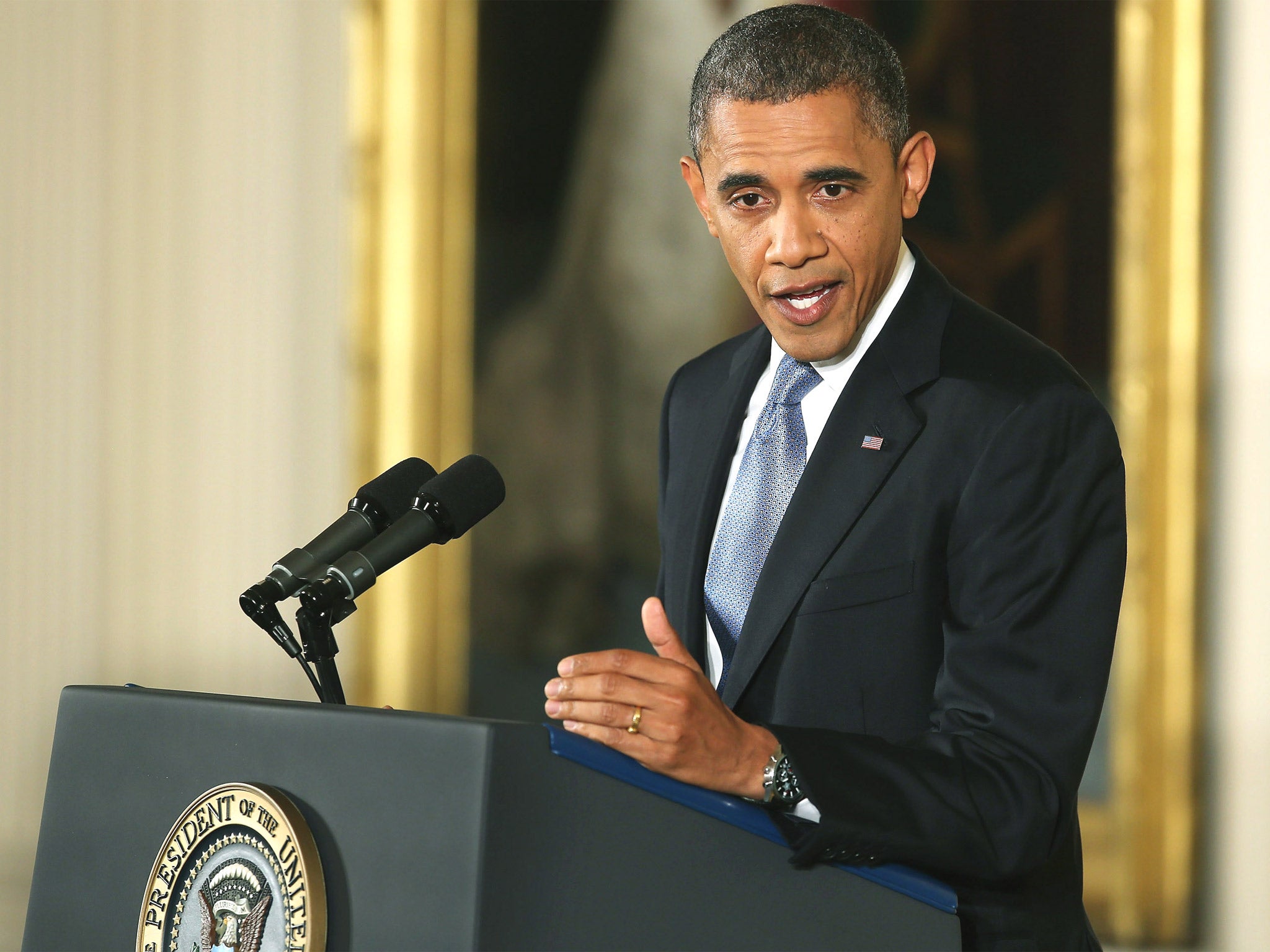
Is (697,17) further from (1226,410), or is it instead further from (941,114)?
(1226,410)

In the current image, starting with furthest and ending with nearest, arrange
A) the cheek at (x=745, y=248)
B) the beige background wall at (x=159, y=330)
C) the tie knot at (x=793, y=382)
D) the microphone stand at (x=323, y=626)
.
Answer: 1. the beige background wall at (x=159, y=330)
2. the tie knot at (x=793, y=382)
3. the cheek at (x=745, y=248)
4. the microphone stand at (x=323, y=626)

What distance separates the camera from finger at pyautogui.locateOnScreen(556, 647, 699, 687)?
1.04 meters

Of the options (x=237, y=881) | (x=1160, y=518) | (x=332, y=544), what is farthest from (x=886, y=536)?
(x=1160, y=518)

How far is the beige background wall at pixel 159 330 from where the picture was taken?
389cm

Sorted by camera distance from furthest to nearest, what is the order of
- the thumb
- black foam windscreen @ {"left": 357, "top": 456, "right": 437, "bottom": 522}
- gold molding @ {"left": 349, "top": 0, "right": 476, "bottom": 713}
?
gold molding @ {"left": 349, "top": 0, "right": 476, "bottom": 713} < black foam windscreen @ {"left": 357, "top": 456, "right": 437, "bottom": 522} < the thumb

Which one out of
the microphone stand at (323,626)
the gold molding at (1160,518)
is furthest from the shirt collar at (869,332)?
the gold molding at (1160,518)

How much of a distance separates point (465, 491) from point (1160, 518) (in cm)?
243

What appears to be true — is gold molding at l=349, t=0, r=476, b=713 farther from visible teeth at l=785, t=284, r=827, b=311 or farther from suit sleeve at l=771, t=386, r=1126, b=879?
suit sleeve at l=771, t=386, r=1126, b=879

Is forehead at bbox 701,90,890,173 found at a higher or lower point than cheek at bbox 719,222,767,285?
higher

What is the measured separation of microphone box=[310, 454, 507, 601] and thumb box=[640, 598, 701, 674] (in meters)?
0.24

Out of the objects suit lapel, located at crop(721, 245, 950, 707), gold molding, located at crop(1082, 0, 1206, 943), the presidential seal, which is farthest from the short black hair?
gold molding, located at crop(1082, 0, 1206, 943)

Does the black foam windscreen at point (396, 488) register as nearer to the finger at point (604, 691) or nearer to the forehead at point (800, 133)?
the finger at point (604, 691)

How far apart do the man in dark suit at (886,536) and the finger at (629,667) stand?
0.04 m

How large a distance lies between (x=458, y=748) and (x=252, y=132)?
3358 mm
